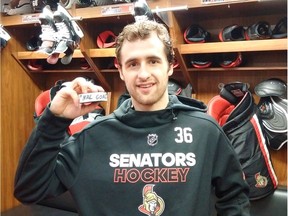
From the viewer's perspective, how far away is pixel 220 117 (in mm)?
1796

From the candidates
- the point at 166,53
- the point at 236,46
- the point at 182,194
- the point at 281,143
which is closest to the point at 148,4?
the point at 236,46

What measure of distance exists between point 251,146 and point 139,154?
0.89 meters

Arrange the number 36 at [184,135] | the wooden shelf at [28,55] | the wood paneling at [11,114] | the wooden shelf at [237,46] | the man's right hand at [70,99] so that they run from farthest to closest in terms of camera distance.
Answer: the wood paneling at [11,114] < the wooden shelf at [28,55] < the wooden shelf at [237,46] < the number 36 at [184,135] < the man's right hand at [70,99]

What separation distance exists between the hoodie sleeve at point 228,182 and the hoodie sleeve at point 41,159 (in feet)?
1.49

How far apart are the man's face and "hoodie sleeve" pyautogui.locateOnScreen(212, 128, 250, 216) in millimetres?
246

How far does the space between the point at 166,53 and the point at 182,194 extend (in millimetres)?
420

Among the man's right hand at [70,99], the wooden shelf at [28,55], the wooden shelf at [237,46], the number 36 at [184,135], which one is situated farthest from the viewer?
the wooden shelf at [28,55]

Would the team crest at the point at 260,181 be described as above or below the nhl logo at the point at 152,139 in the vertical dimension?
below

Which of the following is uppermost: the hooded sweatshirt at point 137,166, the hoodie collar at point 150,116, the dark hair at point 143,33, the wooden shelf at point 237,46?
the wooden shelf at point 237,46

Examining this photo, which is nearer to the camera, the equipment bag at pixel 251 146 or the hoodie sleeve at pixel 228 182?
the hoodie sleeve at pixel 228 182

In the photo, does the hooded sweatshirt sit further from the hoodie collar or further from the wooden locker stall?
the wooden locker stall

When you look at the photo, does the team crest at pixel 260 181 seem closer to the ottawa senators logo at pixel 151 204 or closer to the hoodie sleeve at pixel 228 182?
the hoodie sleeve at pixel 228 182

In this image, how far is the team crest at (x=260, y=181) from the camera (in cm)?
161

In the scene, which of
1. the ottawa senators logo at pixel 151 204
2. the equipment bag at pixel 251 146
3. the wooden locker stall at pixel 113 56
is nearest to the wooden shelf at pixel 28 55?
Answer: the wooden locker stall at pixel 113 56
